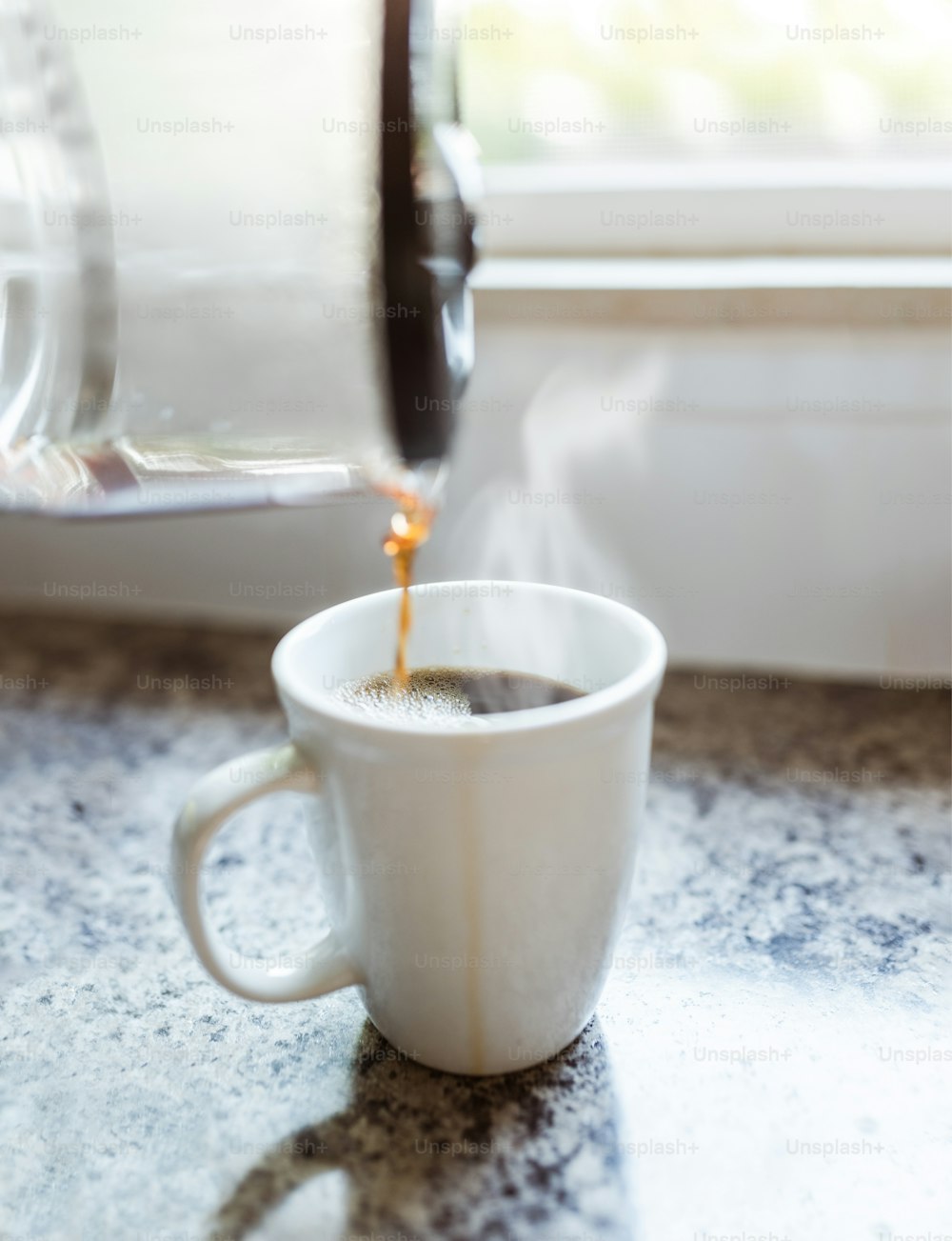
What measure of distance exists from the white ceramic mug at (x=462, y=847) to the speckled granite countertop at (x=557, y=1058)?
37mm

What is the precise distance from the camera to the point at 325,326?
0.47 meters

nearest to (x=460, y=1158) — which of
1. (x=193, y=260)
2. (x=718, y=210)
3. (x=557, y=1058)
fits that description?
(x=557, y=1058)

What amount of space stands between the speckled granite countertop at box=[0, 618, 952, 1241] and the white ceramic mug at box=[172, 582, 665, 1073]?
37 mm

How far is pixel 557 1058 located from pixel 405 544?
24 cm

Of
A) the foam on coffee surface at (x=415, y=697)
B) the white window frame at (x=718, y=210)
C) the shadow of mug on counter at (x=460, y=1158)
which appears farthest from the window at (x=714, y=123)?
the shadow of mug on counter at (x=460, y=1158)

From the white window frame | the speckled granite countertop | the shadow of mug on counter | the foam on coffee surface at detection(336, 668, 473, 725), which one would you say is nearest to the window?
the white window frame

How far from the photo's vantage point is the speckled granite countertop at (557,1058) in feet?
1.41

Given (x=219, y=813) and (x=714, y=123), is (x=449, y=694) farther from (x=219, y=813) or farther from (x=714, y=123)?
(x=714, y=123)

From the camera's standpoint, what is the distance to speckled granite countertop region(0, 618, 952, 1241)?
0.43 metres

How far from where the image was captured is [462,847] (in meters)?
0.43

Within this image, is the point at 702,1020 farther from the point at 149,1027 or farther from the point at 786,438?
the point at 786,438

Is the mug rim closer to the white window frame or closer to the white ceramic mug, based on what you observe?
the white ceramic mug

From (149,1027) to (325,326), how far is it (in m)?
0.33

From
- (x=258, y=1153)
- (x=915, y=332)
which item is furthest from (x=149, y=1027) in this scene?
(x=915, y=332)
